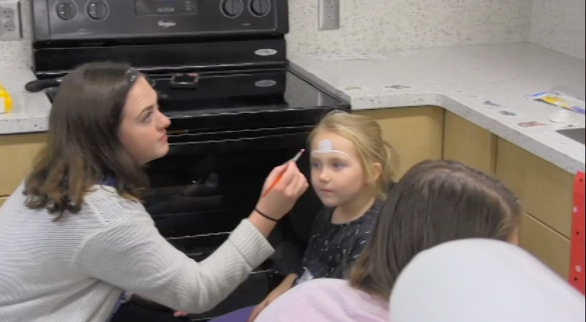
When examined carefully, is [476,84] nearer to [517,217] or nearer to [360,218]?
[360,218]

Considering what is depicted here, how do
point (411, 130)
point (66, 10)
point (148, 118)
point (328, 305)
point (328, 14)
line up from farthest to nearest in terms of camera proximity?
point (328, 14) → point (66, 10) → point (411, 130) → point (148, 118) → point (328, 305)

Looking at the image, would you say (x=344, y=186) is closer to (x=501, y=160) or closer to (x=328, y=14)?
(x=501, y=160)

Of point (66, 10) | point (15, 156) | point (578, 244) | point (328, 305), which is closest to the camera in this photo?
point (578, 244)

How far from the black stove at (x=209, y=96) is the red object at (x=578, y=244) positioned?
1412 mm

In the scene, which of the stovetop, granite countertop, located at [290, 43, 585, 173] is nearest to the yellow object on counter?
the stovetop

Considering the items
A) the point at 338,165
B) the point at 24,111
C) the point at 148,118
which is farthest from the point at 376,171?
the point at 24,111

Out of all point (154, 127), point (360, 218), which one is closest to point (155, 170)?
point (154, 127)

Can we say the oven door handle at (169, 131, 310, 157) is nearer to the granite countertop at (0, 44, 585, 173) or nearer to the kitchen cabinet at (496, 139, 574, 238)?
the granite countertop at (0, 44, 585, 173)

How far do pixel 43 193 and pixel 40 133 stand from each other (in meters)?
0.43

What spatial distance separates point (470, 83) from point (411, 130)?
0.22 metres

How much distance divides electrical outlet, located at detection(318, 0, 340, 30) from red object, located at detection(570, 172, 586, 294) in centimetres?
219

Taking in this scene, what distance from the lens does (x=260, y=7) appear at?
2.45 metres

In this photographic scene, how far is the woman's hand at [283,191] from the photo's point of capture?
158cm

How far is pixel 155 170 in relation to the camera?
1972 millimetres
